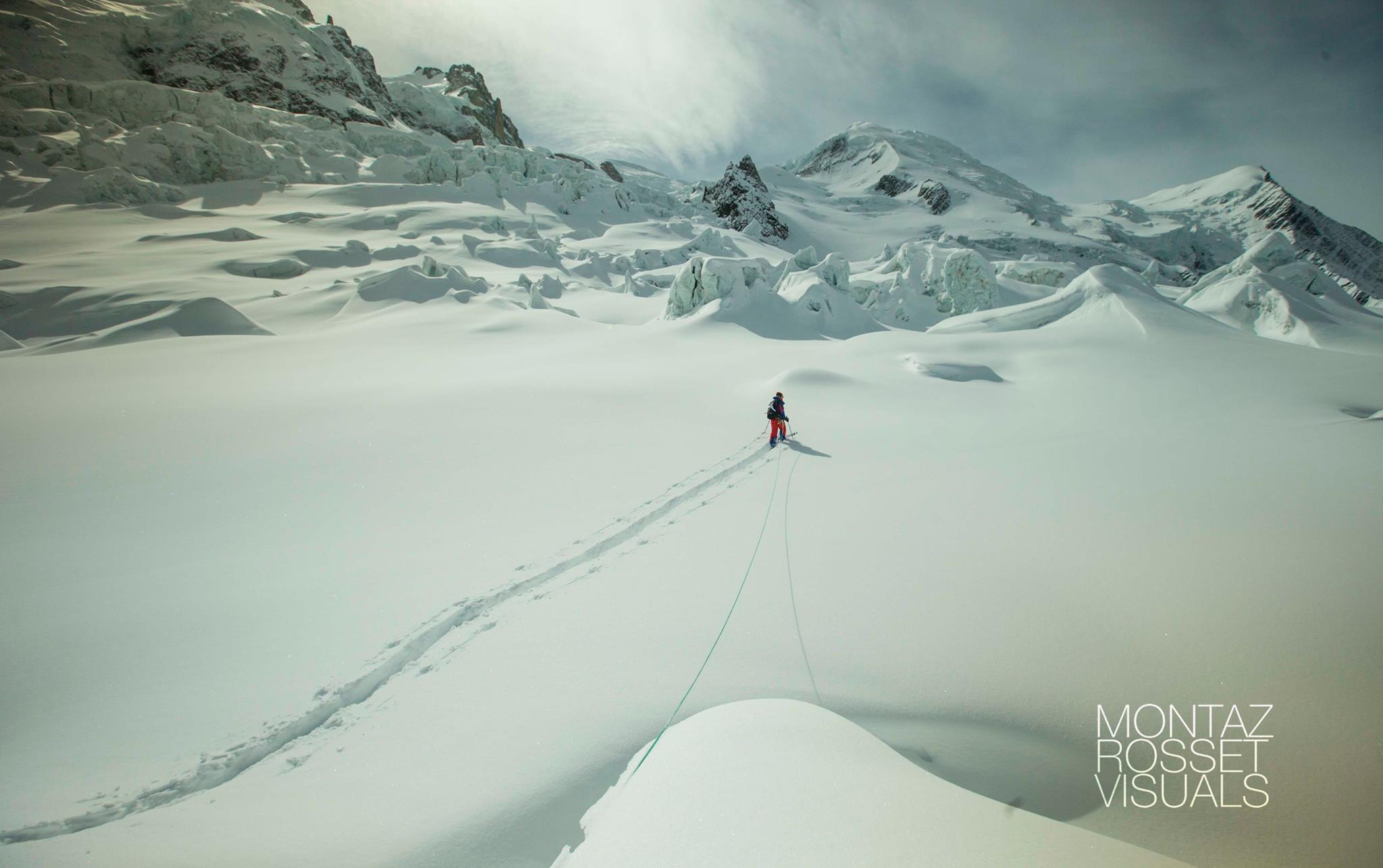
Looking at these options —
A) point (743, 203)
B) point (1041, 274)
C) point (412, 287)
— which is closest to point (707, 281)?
point (412, 287)

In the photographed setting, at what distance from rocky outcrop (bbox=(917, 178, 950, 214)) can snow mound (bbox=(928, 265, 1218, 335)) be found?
302 feet

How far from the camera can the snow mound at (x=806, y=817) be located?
192 centimetres

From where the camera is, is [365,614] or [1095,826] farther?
[365,614]

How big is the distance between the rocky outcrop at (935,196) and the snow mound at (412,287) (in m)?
99.6

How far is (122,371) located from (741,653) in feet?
41.7

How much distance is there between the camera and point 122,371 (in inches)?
366

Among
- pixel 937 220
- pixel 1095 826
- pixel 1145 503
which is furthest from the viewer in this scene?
pixel 937 220

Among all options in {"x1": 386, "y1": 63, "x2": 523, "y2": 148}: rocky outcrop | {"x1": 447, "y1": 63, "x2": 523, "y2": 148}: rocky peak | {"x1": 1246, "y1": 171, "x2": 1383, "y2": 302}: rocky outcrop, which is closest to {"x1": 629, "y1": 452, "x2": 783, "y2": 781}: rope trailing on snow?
{"x1": 386, "y1": 63, "x2": 523, "y2": 148}: rocky outcrop

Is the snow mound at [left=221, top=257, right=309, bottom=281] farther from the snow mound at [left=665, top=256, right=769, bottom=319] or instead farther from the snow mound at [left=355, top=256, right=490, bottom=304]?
the snow mound at [left=665, top=256, right=769, bottom=319]

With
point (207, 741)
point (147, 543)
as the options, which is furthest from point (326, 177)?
point (207, 741)

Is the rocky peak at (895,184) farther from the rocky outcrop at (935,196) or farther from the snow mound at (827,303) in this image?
the snow mound at (827,303)

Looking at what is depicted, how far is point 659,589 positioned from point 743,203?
81905 mm

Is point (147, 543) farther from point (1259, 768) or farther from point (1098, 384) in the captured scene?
point (1098, 384)

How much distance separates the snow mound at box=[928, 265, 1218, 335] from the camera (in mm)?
13422
